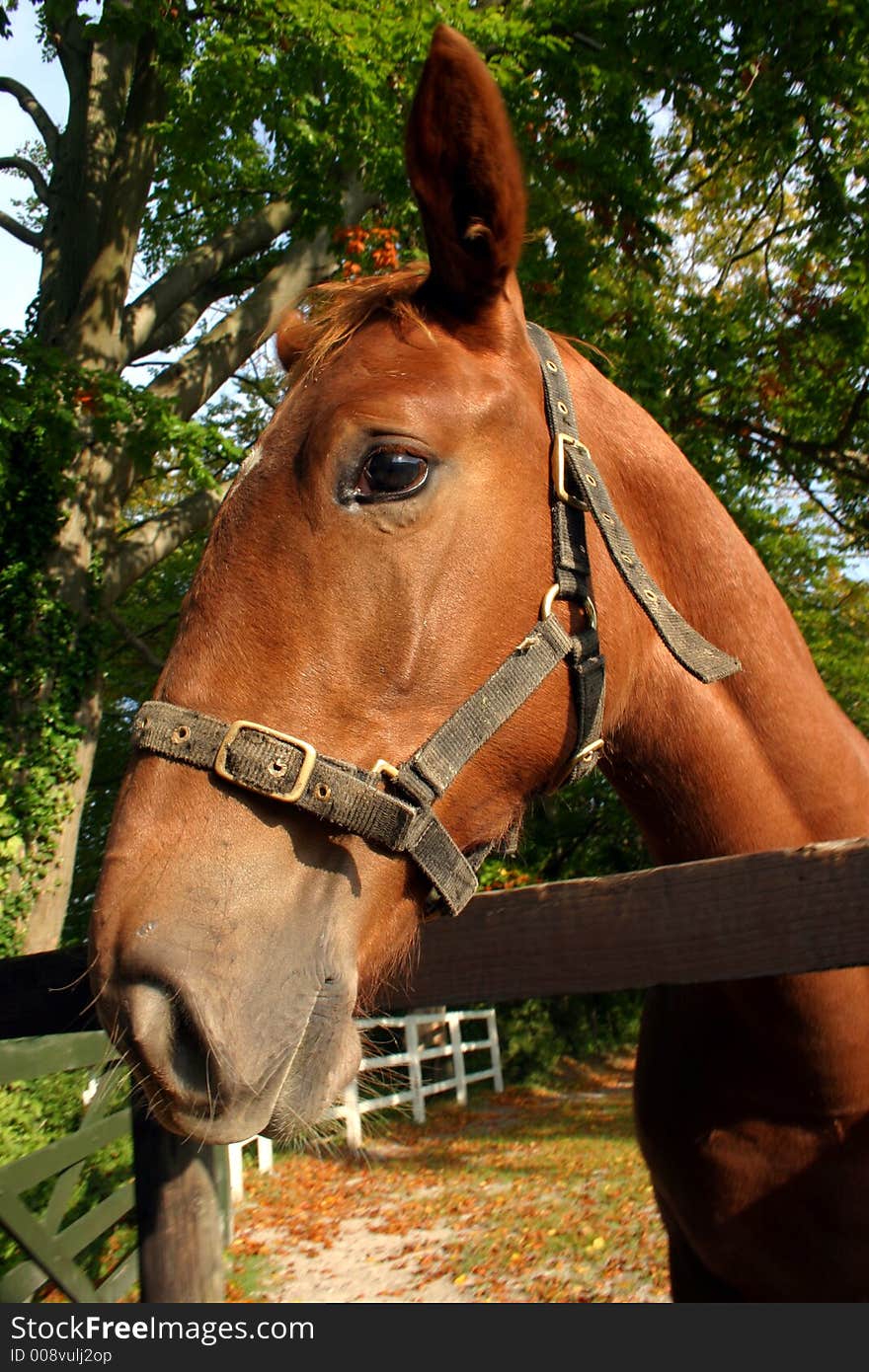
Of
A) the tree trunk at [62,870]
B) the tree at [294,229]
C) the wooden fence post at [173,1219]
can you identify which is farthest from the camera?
the tree trunk at [62,870]

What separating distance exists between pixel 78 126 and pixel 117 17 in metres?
2.50

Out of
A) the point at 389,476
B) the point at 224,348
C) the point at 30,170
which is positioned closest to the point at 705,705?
the point at 389,476

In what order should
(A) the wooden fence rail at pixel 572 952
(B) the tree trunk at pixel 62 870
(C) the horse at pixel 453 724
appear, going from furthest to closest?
(B) the tree trunk at pixel 62 870
(A) the wooden fence rail at pixel 572 952
(C) the horse at pixel 453 724

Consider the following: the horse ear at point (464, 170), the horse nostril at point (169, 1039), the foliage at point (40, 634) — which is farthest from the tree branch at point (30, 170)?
the horse nostril at point (169, 1039)

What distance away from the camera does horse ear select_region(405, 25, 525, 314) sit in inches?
69.6

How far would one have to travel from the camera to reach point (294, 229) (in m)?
10.0

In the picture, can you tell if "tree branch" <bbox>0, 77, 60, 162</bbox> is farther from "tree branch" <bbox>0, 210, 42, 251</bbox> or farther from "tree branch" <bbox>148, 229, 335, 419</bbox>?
"tree branch" <bbox>148, 229, 335, 419</bbox>

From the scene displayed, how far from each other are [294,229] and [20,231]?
14.3 feet

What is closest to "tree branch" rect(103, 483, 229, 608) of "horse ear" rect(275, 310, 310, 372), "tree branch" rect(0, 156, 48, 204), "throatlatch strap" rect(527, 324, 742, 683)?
"tree branch" rect(0, 156, 48, 204)

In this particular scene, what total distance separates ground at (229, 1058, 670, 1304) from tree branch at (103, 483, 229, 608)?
6031 mm

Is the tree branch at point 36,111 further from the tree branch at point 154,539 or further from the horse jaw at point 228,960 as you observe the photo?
the horse jaw at point 228,960

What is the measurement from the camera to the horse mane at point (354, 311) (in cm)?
196

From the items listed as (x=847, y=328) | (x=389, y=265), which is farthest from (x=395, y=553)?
(x=847, y=328)

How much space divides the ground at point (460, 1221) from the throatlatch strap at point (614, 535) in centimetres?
248
